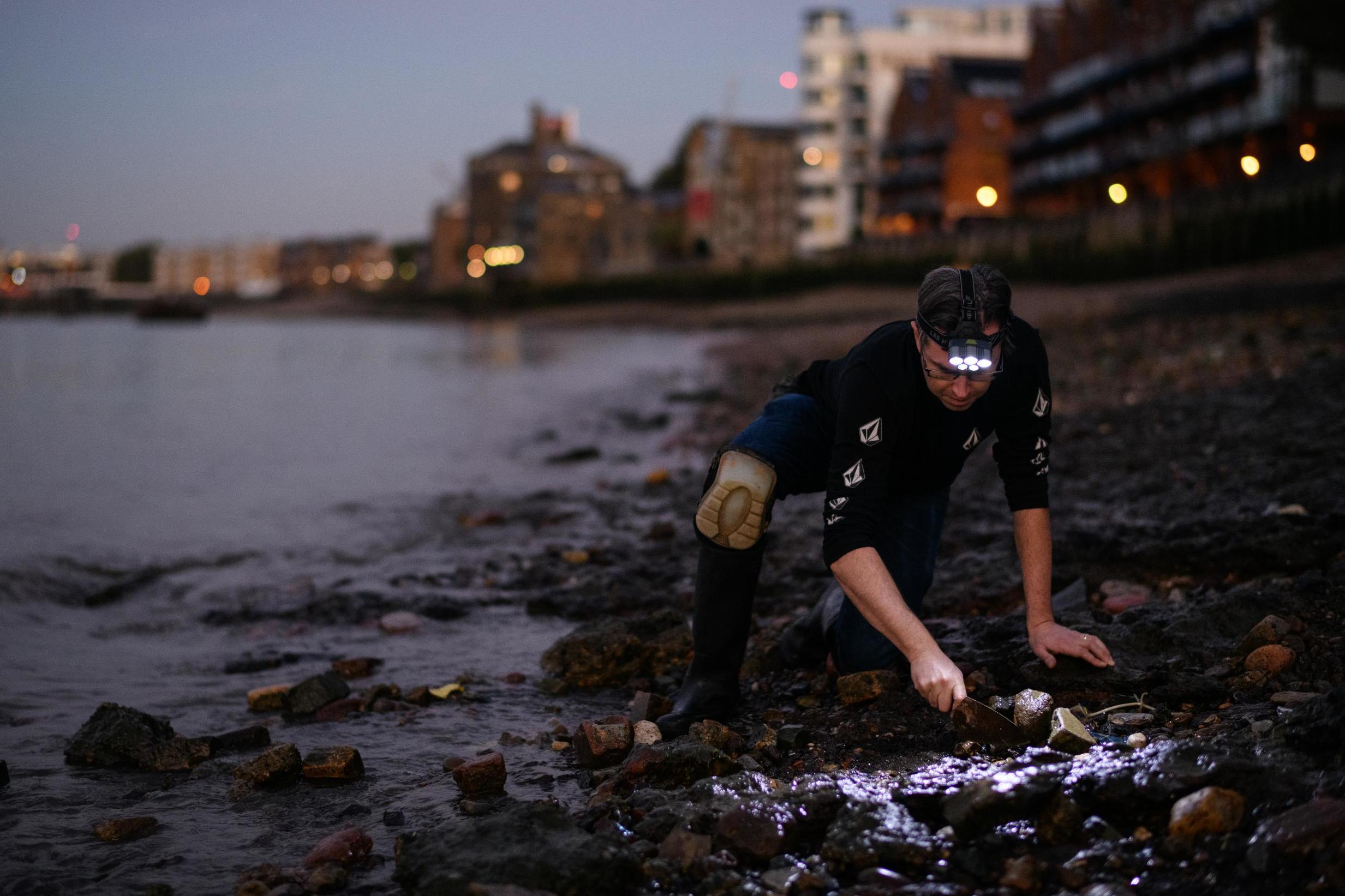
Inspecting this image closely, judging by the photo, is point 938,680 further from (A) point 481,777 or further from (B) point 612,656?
(B) point 612,656

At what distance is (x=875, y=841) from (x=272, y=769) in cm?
209

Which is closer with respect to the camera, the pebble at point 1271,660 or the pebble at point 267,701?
the pebble at point 1271,660

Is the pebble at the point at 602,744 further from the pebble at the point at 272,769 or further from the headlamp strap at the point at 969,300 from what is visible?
Result: the headlamp strap at the point at 969,300

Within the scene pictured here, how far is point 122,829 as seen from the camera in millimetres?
3721

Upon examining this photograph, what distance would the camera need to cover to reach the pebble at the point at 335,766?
13.6ft

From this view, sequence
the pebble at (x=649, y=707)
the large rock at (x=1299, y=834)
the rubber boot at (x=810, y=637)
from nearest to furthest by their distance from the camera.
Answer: the large rock at (x=1299, y=834)
the pebble at (x=649, y=707)
the rubber boot at (x=810, y=637)

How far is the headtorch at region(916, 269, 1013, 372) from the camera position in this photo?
368 cm

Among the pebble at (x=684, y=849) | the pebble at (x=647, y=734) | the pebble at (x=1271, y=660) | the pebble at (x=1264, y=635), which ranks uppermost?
the pebble at (x=1264, y=635)

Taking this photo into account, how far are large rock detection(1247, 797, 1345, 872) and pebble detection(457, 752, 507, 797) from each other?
221 centimetres

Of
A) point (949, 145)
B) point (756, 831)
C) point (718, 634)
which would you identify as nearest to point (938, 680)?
point (756, 831)

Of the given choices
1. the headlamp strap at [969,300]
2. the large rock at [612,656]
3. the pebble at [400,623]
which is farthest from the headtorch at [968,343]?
the pebble at [400,623]

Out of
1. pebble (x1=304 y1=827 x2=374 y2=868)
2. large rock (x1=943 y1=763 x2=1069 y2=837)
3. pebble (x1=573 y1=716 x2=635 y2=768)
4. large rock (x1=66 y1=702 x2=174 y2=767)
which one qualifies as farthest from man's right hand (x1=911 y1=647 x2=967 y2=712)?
large rock (x1=66 y1=702 x2=174 y2=767)

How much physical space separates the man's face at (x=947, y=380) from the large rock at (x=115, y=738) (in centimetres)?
299

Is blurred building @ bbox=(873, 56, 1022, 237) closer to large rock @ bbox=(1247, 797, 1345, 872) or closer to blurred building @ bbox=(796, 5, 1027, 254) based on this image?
blurred building @ bbox=(796, 5, 1027, 254)
